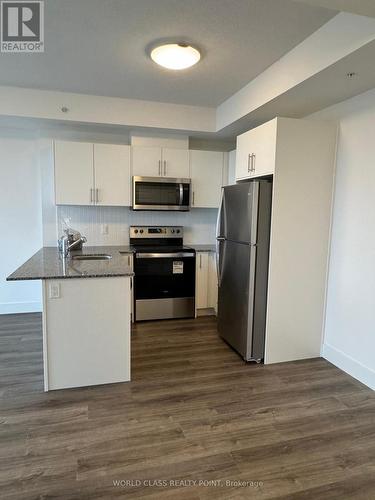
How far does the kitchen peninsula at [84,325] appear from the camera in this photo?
100.0 inches

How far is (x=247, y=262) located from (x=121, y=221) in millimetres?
2162

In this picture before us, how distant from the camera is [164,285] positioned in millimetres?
4254

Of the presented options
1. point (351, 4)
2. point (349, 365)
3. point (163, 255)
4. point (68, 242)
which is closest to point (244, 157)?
point (163, 255)

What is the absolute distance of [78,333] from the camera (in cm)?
261

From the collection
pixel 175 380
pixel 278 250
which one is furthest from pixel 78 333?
pixel 278 250

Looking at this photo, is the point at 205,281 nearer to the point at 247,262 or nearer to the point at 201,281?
the point at 201,281

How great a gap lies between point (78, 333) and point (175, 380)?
0.91 meters

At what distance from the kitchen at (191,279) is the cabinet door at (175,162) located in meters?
0.03

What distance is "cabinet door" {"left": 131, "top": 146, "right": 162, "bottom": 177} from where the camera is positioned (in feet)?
13.8

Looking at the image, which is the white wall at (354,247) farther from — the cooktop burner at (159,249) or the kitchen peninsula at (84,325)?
the kitchen peninsula at (84,325)

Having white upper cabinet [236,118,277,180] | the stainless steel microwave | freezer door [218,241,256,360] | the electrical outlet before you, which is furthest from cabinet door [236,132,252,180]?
the electrical outlet

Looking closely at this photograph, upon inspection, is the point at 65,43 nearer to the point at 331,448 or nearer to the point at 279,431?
the point at 279,431

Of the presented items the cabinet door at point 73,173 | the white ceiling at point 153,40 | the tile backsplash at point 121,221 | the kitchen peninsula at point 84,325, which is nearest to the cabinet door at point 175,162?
the tile backsplash at point 121,221

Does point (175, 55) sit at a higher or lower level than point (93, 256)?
higher
